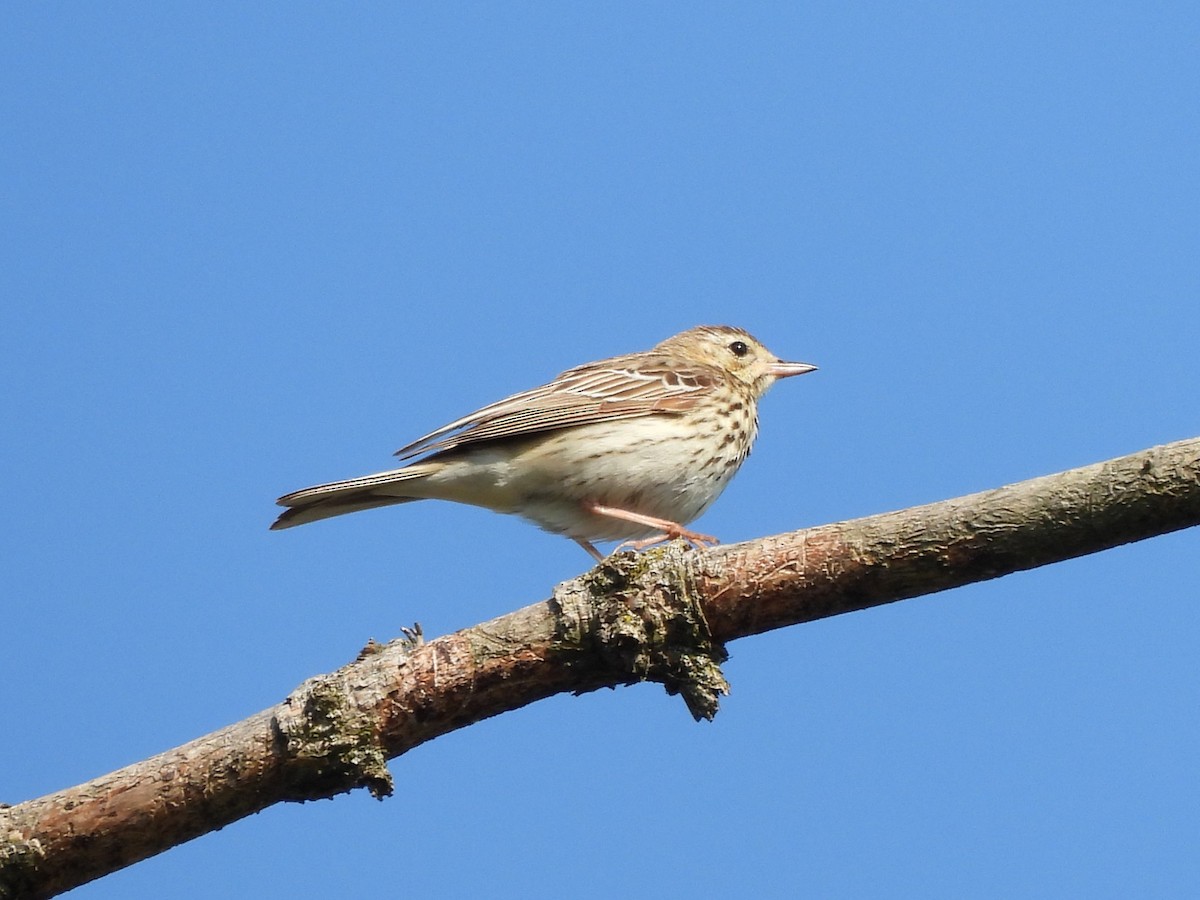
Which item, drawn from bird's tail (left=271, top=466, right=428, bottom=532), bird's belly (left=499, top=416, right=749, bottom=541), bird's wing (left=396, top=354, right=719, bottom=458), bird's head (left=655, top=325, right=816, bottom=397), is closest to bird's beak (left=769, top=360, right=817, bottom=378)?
bird's head (left=655, top=325, right=816, bottom=397)

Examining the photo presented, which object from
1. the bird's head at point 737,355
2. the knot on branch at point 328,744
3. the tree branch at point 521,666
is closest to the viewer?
the tree branch at point 521,666

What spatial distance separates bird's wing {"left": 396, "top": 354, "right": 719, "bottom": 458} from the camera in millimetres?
7957

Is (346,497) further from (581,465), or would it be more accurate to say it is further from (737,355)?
(737,355)

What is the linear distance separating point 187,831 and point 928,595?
8.70 ft

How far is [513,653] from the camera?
4.76m

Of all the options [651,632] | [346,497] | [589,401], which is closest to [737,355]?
[589,401]

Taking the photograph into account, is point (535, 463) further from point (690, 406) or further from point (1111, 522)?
point (1111, 522)

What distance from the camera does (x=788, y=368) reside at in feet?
33.4

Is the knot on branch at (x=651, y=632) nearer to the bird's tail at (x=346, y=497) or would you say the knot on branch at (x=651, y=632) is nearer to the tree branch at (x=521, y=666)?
the tree branch at (x=521, y=666)

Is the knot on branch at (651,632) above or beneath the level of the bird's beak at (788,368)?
beneath

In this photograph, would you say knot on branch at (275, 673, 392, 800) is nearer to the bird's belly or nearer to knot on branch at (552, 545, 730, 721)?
knot on branch at (552, 545, 730, 721)

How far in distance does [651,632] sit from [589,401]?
3713mm

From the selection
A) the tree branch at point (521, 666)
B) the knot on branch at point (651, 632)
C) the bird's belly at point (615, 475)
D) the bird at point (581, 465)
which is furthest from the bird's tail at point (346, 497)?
the knot on branch at point (651, 632)

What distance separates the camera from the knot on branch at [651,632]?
4.76 meters
